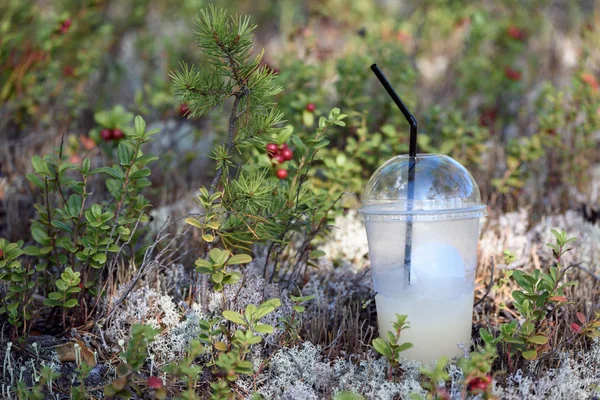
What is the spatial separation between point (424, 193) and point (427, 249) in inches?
7.2

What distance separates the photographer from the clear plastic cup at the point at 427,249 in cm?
191

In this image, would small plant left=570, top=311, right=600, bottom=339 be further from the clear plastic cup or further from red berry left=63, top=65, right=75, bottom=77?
red berry left=63, top=65, right=75, bottom=77

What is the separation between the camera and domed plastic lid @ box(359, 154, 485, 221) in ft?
6.24

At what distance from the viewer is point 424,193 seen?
75.7 inches

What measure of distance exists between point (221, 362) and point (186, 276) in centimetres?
90

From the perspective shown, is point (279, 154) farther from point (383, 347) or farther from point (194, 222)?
point (383, 347)

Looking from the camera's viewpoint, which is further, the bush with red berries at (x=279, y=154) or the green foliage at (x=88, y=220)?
the bush with red berries at (x=279, y=154)

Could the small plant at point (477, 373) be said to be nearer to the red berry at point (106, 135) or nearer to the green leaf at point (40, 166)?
the green leaf at point (40, 166)

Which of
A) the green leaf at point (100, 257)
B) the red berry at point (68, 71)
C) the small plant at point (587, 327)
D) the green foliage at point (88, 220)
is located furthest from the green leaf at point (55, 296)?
the red berry at point (68, 71)

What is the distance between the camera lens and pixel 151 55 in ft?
18.8

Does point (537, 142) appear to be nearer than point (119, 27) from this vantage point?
Yes

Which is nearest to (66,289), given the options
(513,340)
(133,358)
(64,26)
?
(133,358)

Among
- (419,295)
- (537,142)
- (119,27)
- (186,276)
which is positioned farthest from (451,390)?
(119,27)

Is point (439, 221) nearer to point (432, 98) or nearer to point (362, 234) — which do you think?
point (362, 234)
